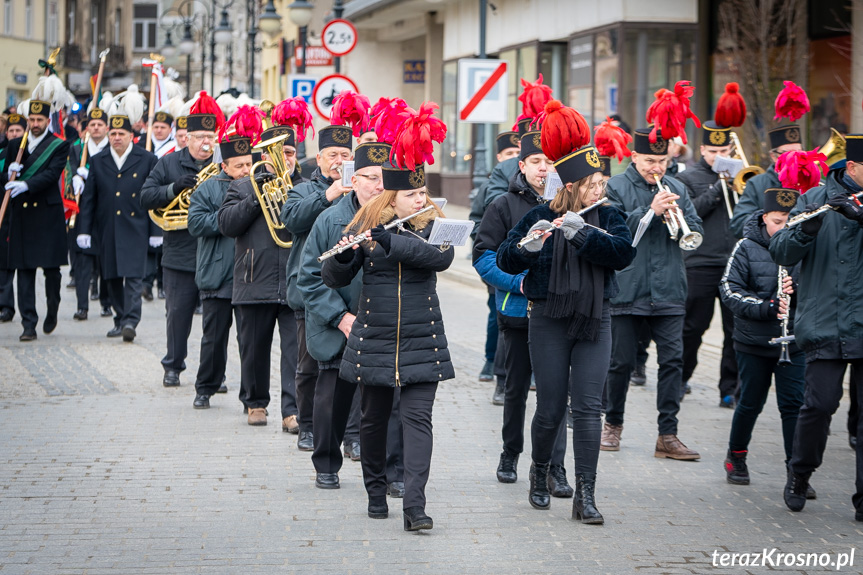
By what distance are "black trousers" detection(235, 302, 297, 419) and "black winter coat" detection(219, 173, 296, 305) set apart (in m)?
0.12

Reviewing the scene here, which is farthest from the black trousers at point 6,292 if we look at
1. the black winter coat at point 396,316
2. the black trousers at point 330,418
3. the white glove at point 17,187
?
the black winter coat at point 396,316

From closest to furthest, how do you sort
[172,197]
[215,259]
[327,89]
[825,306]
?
1. [825,306]
2. [215,259]
3. [172,197]
4. [327,89]

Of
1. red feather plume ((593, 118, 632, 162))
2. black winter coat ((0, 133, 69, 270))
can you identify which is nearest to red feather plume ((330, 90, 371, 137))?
red feather plume ((593, 118, 632, 162))

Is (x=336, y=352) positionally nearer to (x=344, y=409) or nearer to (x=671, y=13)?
(x=344, y=409)

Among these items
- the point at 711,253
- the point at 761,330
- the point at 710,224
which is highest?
the point at 710,224

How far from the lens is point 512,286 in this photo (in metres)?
7.31

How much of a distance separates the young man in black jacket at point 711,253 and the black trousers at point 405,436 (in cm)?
414

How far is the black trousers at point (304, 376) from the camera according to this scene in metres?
8.07

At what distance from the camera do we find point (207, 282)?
9484mm

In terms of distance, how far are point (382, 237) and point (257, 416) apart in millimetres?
3219

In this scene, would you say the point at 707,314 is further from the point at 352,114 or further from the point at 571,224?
the point at 571,224

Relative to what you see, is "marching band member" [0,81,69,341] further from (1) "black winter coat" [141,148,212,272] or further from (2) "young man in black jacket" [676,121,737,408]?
(2) "young man in black jacket" [676,121,737,408]

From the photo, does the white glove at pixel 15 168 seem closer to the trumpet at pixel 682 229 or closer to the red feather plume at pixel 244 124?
the red feather plume at pixel 244 124

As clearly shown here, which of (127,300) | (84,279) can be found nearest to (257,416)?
(127,300)
